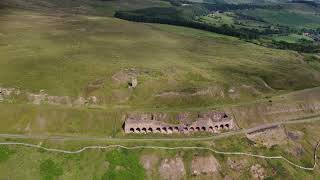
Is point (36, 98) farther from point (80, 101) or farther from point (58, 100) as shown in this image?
point (80, 101)

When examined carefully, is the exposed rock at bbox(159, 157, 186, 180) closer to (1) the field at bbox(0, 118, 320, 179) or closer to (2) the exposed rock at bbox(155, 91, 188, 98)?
(1) the field at bbox(0, 118, 320, 179)

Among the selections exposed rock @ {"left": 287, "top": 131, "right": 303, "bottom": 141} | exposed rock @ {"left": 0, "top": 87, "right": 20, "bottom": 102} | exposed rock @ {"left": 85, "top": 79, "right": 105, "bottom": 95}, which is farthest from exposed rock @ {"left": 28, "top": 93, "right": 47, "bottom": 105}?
exposed rock @ {"left": 287, "top": 131, "right": 303, "bottom": 141}

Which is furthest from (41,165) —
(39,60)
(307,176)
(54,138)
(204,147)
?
(307,176)

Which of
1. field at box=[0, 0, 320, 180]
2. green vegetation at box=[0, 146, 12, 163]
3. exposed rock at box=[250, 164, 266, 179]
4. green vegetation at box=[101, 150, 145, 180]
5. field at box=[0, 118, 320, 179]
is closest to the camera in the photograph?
field at box=[0, 118, 320, 179]

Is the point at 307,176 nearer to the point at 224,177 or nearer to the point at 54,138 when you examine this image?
the point at 224,177

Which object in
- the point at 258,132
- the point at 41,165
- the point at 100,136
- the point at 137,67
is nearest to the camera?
the point at 41,165

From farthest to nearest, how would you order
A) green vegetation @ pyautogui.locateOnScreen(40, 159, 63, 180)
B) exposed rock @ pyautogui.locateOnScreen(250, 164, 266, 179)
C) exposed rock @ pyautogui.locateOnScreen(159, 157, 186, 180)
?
1. exposed rock @ pyautogui.locateOnScreen(250, 164, 266, 179)
2. exposed rock @ pyautogui.locateOnScreen(159, 157, 186, 180)
3. green vegetation @ pyautogui.locateOnScreen(40, 159, 63, 180)
